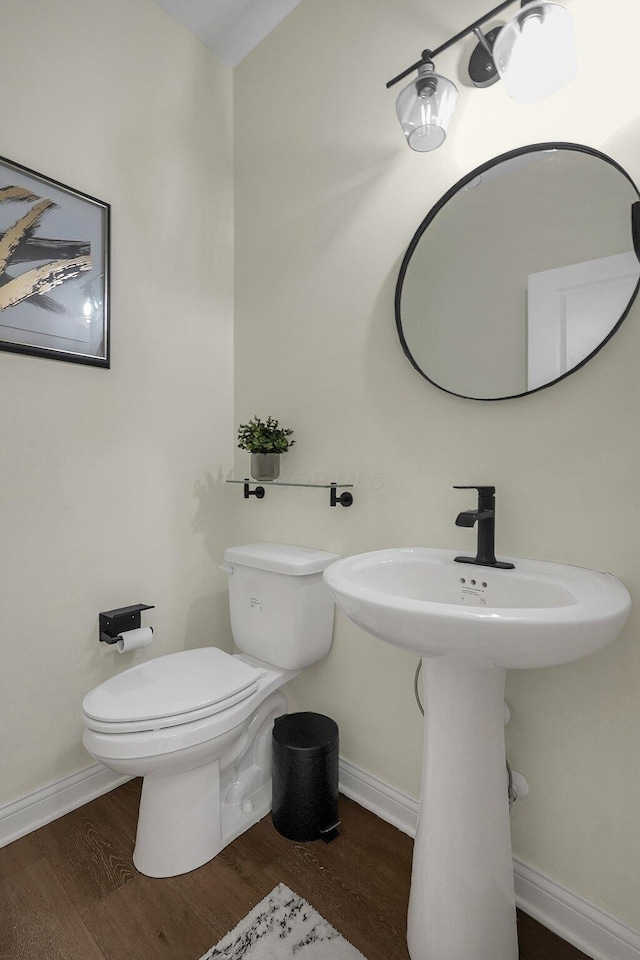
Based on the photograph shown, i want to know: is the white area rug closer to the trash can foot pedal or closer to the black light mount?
the trash can foot pedal

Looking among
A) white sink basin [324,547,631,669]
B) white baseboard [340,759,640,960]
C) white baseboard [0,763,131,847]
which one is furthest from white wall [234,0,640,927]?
white baseboard [0,763,131,847]

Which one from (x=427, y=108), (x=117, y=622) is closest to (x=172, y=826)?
(x=117, y=622)

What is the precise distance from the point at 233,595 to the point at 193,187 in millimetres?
1606

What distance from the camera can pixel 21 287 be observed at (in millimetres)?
1408

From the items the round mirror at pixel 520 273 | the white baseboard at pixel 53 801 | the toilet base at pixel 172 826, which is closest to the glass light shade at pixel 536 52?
→ the round mirror at pixel 520 273

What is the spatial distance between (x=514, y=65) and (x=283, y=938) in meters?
2.06

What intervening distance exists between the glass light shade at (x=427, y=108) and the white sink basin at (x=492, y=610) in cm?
113

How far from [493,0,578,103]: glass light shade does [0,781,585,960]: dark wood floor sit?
1944 mm

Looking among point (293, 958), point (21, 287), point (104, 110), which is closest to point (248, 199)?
point (104, 110)

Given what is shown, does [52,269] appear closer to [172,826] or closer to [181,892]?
[172,826]

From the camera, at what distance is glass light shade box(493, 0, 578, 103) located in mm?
1029

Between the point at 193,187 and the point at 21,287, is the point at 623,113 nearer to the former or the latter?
the point at 193,187

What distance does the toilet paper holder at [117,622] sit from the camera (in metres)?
1.55

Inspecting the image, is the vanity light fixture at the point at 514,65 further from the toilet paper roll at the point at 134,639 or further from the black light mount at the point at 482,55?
the toilet paper roll at the point at 134,639
